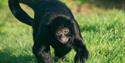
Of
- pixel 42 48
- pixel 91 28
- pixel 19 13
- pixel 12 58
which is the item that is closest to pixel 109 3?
pixel 91 28

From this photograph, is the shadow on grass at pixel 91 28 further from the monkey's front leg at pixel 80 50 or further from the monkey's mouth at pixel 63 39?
the monkey's mouth at pixel 63 39

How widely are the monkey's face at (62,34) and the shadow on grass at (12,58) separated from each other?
1.61 metres

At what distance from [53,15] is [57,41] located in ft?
1.18

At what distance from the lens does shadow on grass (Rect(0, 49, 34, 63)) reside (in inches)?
282

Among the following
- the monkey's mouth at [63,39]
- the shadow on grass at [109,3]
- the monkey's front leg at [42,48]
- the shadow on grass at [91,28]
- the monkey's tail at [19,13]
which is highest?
the monkey's mouth at [63,39]

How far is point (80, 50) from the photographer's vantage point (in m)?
5.91

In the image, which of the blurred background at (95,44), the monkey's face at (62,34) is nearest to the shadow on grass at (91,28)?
the blurred background at (95,44)

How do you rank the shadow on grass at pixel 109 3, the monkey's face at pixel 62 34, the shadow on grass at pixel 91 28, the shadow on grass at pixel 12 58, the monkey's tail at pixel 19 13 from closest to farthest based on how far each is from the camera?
the monkey's face at pixel 62 34 < the monkey's tail at pixel 19 13 < the shadow on grass at pixel 12 58 < the shadow on grass at pixel 91 28 < the shadow on grass at pixel 109 3

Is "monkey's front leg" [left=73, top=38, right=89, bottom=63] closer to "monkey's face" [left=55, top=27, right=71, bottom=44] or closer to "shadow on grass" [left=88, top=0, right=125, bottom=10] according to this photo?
"monkey's face" [left=55, top=27, right=71, bottom=44]

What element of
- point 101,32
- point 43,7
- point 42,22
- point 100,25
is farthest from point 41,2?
point 100,25

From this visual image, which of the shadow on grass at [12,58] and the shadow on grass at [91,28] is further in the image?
the shadow on grass at [91,28]

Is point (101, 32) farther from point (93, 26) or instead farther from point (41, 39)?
point (41, 39)

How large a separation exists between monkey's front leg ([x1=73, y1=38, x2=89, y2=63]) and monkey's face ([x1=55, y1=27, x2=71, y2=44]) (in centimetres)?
24

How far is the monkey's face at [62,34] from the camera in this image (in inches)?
218
